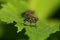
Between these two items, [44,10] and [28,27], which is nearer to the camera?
[28,27]

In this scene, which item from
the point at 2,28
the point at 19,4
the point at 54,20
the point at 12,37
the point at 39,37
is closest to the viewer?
the point at 39,37

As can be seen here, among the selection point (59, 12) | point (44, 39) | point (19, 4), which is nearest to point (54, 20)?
point (59, 12)

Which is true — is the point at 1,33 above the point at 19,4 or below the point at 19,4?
below

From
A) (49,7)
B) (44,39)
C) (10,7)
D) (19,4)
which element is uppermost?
(49,7)

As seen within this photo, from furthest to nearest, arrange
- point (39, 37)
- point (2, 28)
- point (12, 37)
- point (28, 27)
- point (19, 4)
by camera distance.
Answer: point (19, 4), point (2, 28), point (12, 37), point (28, 27), point (39, 37)

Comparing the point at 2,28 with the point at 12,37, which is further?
the point at 2,28

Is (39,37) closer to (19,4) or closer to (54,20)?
(19,4)

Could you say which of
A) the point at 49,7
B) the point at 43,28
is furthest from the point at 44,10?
the point at 43,28

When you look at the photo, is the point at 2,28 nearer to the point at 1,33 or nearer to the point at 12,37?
the point at 1,33

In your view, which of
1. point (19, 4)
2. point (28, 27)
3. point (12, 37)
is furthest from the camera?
point (19, 4)
